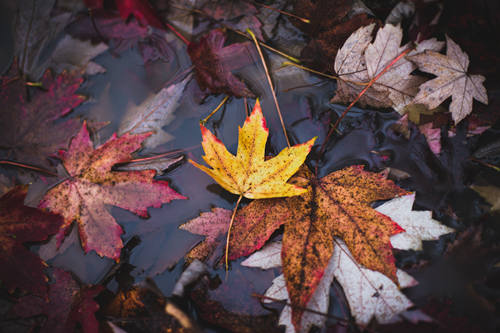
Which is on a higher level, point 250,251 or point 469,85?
point 469,85

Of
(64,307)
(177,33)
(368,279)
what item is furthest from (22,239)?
(368,279)

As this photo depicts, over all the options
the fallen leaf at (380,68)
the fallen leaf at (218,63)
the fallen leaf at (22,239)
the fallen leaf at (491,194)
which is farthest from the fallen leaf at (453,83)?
the fallen leaf at (22,239)

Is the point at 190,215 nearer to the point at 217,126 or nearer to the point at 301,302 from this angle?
the point at 217,126

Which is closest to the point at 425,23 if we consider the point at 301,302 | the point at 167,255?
the point at 301,302

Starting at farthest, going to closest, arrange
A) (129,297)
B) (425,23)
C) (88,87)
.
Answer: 1. (88,87)
2. (425,23)
3. (129,297)

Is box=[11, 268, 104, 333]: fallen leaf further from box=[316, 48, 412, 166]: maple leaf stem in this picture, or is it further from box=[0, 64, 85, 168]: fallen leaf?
box=[316, 48, 412, 166]: maple leaf stem

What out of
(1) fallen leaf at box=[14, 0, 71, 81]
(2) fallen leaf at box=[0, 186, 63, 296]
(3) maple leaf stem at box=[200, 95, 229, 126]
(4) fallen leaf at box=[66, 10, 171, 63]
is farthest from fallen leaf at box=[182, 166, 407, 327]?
(1) fallen leaf at box=[14, 0, 71, 81]

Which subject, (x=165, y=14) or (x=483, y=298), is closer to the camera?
(x=483, y=298)

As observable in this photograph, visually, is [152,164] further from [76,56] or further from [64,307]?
[76,56]
